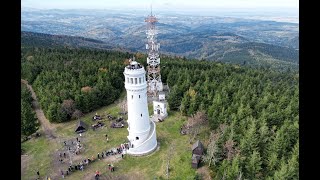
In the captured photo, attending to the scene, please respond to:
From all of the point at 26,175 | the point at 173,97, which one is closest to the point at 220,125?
the point at 173,97

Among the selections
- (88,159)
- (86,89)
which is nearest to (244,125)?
(88,159)

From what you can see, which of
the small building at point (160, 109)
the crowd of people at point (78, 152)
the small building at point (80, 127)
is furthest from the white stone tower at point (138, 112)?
the small building at point (80, 127)

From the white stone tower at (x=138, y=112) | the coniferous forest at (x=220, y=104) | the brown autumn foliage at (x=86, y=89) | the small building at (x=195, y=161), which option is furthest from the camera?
the brown autumn foliage at (x=86, y=89)

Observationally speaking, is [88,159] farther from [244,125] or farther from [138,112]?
[244,125]

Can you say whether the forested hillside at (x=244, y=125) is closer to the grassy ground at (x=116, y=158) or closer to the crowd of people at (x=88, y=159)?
the grassy ground at (x=116, y=158)

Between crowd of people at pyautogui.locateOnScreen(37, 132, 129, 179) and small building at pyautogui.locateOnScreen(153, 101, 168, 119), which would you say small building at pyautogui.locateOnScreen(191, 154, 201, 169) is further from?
small building at pyautogui.locateOnScreen(153, 101, 168, 119)

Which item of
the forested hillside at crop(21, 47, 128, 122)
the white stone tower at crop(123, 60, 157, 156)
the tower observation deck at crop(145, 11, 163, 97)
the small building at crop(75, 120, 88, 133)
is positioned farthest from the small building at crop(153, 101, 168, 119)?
the small building at crop(75, 120, 88, 133)
